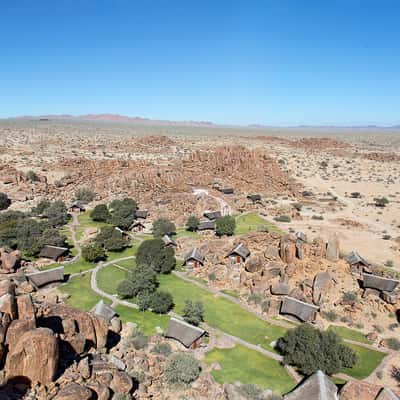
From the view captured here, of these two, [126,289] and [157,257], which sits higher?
[157,257]

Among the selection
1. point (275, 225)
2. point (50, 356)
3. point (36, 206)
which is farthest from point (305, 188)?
point (50, 356)

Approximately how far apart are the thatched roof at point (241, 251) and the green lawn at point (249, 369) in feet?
44.8

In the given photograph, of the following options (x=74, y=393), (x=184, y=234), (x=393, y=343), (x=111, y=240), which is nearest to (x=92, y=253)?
(x=111, y=240)

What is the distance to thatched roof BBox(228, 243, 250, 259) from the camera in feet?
130

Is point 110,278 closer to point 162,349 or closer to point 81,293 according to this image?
point 81,293

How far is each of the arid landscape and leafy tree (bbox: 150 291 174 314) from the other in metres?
0.22

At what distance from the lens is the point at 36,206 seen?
63.6m

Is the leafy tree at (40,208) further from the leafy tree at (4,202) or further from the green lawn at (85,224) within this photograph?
the leafy tree at (4,202)

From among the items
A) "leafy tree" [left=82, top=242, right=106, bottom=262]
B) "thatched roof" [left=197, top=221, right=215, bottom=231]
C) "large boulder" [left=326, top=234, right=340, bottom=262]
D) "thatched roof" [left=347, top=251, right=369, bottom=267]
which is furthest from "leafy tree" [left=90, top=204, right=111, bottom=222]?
"thatched roof" [left=347, top=251, right=369, bottom=267]

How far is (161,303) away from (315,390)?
15152 mm

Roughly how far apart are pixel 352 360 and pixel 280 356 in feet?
16.2

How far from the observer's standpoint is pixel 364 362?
25.8m

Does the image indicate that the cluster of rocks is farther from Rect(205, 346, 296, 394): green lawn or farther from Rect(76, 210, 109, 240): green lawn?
Rect(205, 346, 296, 394): green lawn

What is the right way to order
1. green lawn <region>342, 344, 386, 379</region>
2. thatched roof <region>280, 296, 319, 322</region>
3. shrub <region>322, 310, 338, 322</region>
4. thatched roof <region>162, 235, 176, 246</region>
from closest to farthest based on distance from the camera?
green lawn <region>342, 344, 386, 379</region>
thatched roof <region>280, 296, 319, 322</region>
shrub <region>322, 310, 338, 322</region>
thatched roof <region>162, 235, 176, 246</region>
